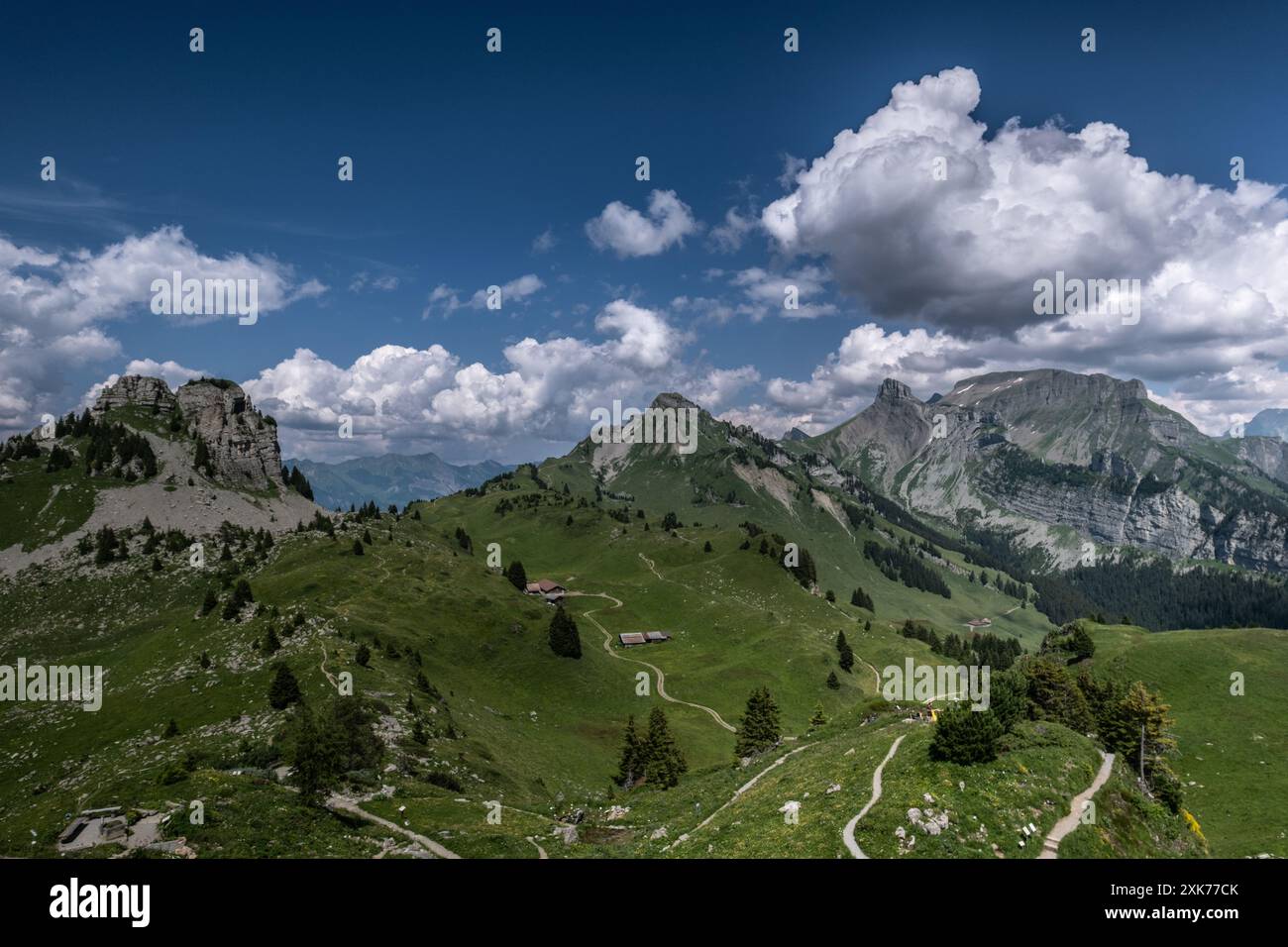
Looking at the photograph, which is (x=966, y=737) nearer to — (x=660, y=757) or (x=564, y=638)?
(x=660, y=757)

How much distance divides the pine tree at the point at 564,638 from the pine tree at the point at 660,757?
50.4 metres

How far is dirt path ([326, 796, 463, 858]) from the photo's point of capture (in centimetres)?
3703

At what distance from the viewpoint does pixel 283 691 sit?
219ft

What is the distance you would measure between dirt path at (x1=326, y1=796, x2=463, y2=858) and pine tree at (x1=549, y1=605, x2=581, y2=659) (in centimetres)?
7707

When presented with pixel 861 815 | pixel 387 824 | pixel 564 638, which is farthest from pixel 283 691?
pixel 861 815

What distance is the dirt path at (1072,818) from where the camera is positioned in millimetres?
28500

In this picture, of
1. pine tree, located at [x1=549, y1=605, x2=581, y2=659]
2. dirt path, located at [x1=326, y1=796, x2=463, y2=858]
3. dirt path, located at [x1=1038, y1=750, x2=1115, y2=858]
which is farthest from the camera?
pine tree, located at [x1=549, y1=605, x2=581, y2=659]

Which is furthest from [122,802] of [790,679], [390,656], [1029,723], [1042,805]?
[790,679]

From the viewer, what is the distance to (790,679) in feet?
449

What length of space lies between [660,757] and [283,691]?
42096 mm

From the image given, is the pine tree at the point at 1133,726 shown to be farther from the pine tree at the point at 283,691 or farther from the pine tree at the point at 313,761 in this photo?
the pine tree at the point at 283,691

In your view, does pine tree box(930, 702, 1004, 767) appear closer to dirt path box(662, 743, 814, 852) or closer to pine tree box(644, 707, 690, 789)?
dirt path box(662, 743, 814, 852)

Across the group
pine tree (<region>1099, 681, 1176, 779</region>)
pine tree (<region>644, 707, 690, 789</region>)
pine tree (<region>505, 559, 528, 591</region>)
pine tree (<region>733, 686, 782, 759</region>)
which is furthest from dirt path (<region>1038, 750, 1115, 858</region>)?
pine tree (<region>505, 559, 528, 591</region>)
